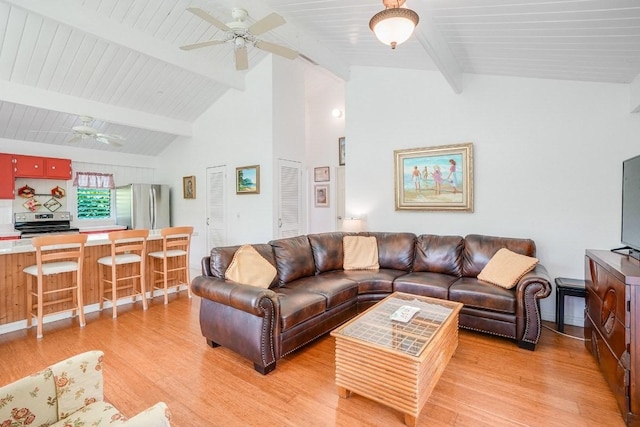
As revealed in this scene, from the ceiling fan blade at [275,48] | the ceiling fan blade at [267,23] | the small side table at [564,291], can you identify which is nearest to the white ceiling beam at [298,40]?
the ceiling fan blade at [275,48]

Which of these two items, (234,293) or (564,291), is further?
(564,291)

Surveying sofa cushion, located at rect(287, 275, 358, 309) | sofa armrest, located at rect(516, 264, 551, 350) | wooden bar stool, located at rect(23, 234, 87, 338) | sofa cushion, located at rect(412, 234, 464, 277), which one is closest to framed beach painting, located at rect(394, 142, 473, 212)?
sofa cushion, located at rect(412, 234, 464, 277)

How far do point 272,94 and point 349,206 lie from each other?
230 cm

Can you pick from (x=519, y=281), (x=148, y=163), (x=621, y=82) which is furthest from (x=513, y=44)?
(x=148, y=163)

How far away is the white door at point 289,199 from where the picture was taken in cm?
550

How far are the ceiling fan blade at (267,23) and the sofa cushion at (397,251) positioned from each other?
9.04 ft

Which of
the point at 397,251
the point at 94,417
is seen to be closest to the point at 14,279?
the point at 94,417

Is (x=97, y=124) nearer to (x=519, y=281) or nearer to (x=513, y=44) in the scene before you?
(x=513, y=44)

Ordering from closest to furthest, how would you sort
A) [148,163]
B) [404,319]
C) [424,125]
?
1. [404,319]
2. [424,125]
3. [148,163]

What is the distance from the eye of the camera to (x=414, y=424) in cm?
184

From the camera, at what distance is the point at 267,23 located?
2.58m

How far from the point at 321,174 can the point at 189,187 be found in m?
2.86

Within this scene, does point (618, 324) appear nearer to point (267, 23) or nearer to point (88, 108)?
point (267, 23)

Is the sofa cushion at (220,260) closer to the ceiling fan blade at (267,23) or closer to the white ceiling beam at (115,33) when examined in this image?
the ceiling fan blade at (267,23)
